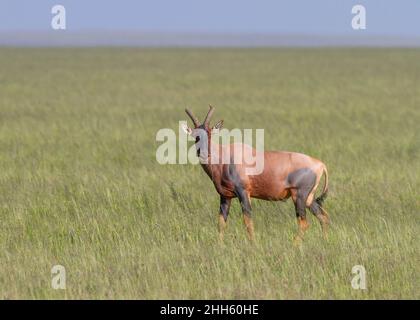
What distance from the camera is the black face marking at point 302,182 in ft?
25.3

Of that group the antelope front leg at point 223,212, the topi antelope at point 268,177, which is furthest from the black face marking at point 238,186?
the antelope front leg at point 223,212

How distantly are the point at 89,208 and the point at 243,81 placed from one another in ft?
103

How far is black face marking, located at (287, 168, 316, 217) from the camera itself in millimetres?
7723

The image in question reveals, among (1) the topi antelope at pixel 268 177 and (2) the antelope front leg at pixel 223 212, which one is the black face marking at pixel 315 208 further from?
(2) the antelope front leg at pixel 223 212

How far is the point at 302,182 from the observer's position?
25.4ft

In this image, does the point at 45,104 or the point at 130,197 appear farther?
the point at 45,104

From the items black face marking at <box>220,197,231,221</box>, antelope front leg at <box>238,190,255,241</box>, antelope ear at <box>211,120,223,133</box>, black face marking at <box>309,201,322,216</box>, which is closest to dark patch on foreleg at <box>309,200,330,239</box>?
black face marking at <box>309,201,322,216</box>

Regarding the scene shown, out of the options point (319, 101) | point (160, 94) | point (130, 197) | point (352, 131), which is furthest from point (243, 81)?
point (130, 197)

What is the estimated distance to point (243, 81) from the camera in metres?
40.8

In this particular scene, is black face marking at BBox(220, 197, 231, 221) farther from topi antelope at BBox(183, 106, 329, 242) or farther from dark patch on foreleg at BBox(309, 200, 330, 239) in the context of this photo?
dark patch on foreleg at BBox(309, 200, 330, 239)

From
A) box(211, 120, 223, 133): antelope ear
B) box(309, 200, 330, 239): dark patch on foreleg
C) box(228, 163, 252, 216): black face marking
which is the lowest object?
box(309, 200, 330, 239): dark patch on foreleg
